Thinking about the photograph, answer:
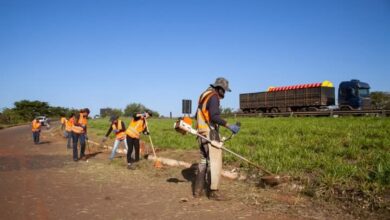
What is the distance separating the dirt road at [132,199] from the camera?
5.87m

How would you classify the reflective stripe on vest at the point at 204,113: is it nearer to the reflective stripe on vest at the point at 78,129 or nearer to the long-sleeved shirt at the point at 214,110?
the long-sleeved shirt at the point at 214,110

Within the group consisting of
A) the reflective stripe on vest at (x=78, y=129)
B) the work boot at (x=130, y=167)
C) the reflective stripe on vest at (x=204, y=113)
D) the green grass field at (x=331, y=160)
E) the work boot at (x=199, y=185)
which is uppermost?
the reflective stripe on vest at (x=204, y=113)

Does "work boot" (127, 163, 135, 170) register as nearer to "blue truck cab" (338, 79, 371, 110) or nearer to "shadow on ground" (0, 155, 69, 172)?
"shadow on ground" (0, 155, 69, 172)

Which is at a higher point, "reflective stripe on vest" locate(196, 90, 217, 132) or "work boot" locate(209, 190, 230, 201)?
"reflective stripe on vest" locate(196, 90, 217, 132)

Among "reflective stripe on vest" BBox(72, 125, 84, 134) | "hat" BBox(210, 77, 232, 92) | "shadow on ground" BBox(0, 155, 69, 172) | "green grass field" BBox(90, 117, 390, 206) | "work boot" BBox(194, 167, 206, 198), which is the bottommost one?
"shadow on ground" BBox(0, 155, 69, 172)

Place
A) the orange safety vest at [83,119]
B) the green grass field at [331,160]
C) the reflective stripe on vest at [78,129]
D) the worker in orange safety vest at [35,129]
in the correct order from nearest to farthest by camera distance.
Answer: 1. the green grass field at [331,160]
2. the reflective stripe on vest at [78,129]
3. the orange safety vest at [83,119]
4. the worker in orange safety vest at [35,129]

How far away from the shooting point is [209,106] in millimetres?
6844

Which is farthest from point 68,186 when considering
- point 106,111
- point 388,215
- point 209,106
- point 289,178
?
point 106,111

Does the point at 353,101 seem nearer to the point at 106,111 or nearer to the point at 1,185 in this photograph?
the point at 1,185

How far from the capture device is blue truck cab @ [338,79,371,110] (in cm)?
3027

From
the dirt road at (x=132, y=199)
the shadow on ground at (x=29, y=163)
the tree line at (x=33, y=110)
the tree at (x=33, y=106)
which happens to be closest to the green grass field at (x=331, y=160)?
the dirt road at (x=132, y=199)

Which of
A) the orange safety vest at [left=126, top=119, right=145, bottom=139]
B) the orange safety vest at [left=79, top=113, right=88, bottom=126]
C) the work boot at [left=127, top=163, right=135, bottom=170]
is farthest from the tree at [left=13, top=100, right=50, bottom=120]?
the work boot at [left=127, top=163, right=135, bottom=170]

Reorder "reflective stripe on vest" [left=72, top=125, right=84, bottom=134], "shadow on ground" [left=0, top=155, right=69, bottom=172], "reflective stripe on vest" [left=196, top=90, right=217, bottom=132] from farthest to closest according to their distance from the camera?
1. "reflective stripe on vest" [left=72, top=125, right=84, bottom=134]
2. "shadow on ground" [left=0, top=155, right=69, bottom=172]
3. "reflective stripe on vest" [left=196, top=90, right=217, bottom=132]

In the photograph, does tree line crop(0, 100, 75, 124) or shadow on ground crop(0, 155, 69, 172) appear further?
tree line crop(0, 100, 75, 124)
